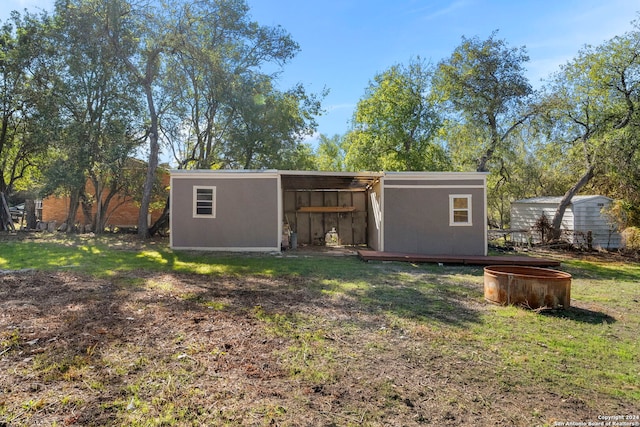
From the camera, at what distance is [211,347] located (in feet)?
11.1

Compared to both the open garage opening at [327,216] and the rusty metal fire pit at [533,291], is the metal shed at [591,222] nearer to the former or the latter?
the open garage opening at [327,216]

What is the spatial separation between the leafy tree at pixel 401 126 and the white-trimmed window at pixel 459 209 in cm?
710

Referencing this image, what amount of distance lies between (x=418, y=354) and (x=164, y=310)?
9.94ft

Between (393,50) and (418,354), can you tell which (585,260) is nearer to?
(418,354)

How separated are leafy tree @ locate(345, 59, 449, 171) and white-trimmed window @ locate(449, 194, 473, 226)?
710 cm

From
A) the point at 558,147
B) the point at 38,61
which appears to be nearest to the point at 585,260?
the point at 558,147

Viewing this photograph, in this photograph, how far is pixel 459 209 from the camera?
11.0m

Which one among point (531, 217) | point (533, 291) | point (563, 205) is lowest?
point (533, 291)

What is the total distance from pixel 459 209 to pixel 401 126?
28.1 feet

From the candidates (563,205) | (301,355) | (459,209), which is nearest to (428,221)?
(459,209)

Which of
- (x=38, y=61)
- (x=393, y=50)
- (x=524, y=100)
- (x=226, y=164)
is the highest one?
(x=393, y=50)

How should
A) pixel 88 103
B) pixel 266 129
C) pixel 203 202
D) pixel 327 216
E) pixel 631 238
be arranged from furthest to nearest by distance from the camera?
pixel 266 129
pixel 88 103
pixel 327 216
pixel 631 238
pixel 203 202

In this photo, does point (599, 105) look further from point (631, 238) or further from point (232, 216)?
point (232, 216)

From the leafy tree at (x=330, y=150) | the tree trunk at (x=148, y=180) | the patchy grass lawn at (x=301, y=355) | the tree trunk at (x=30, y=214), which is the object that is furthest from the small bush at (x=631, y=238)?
the tree trunk at (x=30, y=214)
